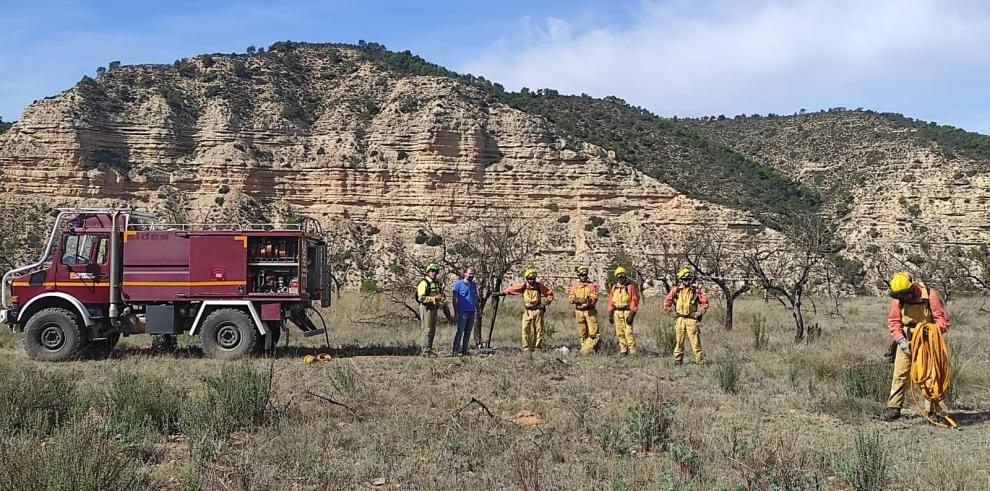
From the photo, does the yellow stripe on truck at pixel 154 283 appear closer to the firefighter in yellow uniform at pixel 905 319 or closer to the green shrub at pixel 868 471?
the firefighter in yellow uniform at pixel 905 319

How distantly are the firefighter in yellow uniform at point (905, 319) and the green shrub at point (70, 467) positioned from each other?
776 centimetres

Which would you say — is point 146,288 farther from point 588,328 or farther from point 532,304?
point 588,328

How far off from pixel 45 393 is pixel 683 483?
21.7ft

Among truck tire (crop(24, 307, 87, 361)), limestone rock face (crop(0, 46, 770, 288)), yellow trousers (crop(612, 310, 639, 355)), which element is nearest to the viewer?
truck tire (crop(24, 307, 87, 361))

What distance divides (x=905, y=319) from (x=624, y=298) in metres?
5.54

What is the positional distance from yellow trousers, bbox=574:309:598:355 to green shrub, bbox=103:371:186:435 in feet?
25.5

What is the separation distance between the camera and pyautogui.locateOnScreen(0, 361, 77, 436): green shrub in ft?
24.8

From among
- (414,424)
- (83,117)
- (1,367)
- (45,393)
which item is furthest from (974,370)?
(83,117)

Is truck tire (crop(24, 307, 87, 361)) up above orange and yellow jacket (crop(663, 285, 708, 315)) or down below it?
below

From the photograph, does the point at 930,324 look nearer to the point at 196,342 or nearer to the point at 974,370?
the point at 974,370

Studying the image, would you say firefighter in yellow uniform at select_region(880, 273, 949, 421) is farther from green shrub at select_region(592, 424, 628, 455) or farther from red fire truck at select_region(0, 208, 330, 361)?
red fire truck at select_region(0, 208, 330, 361)

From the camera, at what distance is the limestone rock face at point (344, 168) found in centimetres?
4634

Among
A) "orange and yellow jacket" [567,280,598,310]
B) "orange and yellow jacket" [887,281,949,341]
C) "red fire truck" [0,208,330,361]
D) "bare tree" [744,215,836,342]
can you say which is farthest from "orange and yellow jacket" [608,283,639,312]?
"bare tree" [744,215,836,342]

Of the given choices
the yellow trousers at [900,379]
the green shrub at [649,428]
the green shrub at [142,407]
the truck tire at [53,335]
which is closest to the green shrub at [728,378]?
the yellow trousers at [900,379]
